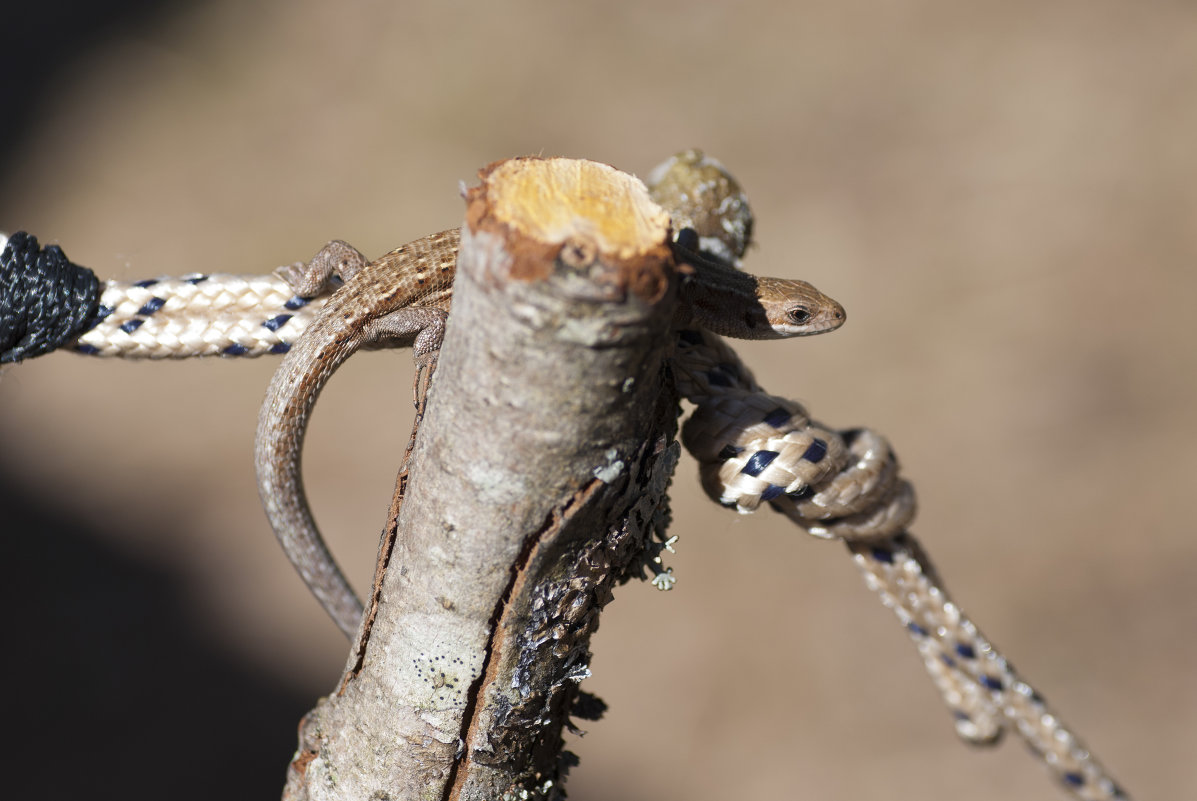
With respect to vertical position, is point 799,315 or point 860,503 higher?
point 799,315

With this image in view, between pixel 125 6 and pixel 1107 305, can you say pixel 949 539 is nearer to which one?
pixel 1107 305

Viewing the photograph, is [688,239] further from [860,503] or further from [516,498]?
[516,498]

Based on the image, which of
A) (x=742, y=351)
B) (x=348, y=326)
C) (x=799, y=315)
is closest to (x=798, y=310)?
(x=799, y=315)

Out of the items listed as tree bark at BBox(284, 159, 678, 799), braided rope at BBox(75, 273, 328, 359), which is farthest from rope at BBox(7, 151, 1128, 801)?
tree bark at BBox(284, 159, 678, 799)

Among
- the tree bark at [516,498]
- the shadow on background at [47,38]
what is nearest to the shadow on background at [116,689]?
the shadow on background at [47,38]

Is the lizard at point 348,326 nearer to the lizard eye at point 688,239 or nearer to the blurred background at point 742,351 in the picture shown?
the lizard eye at point 688,239

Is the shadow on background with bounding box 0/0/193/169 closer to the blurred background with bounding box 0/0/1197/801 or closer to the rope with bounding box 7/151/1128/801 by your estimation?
the blurred background with bounding box 0/0/1197/801
